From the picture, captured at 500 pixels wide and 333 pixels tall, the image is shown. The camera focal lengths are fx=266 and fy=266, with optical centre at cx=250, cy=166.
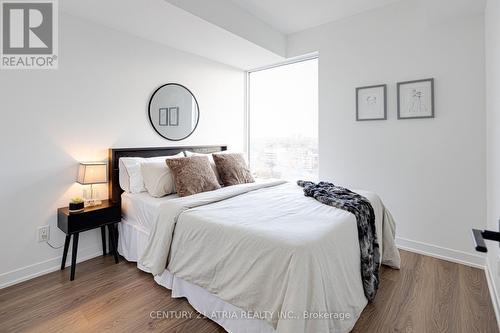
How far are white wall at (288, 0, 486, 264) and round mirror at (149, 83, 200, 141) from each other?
1.79m

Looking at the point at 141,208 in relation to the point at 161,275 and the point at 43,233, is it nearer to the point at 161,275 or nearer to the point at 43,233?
the point at 161,275

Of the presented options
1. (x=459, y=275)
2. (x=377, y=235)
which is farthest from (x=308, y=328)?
(x=459, y=275)

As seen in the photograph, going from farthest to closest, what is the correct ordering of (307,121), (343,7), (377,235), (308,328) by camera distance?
(307,121) < (343,7) < (377,235) < (308,328)

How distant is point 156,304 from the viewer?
1.97 metres

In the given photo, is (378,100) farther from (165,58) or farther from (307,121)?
(165,58)

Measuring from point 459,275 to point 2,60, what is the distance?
4.36 metres

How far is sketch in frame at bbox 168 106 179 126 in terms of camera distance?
343cm

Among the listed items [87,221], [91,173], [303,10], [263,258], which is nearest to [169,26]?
[303,10]

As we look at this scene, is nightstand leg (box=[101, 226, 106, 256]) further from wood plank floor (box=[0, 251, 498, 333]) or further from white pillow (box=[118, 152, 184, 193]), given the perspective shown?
white pillow (box=[118, 152, 184, 193])

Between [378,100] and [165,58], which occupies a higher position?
[165,58]

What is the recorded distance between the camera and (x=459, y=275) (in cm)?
239

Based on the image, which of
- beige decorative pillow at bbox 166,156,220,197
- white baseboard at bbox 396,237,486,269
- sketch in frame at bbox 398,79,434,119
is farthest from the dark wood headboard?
white baseboard at bbox 396,237,486,269

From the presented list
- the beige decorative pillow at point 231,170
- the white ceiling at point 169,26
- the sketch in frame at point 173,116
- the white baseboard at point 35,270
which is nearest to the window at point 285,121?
the white ceiling at point 169,26

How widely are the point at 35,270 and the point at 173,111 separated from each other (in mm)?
2172
